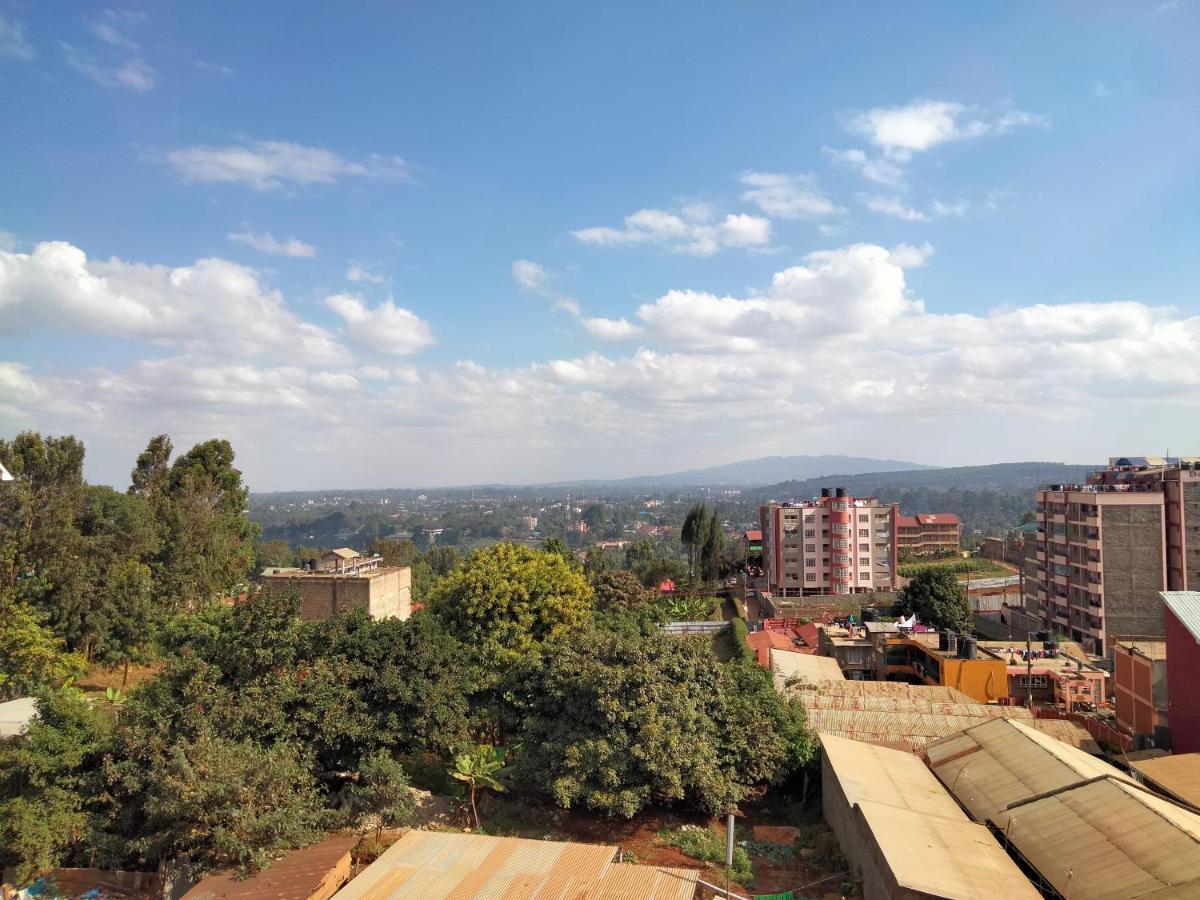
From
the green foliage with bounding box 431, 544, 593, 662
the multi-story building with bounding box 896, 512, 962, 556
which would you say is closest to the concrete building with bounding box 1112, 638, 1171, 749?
the green foliage with bounding box 431, 544, 593, 662

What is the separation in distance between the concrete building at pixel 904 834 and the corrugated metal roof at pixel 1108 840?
57cm

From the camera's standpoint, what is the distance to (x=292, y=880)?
10.0m

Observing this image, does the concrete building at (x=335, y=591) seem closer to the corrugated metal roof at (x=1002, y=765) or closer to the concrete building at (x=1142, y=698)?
the corrugated metal roof at (x=1002, y=765)

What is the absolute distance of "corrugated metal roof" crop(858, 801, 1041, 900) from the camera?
29.9ft

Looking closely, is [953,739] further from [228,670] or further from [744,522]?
[744,522]

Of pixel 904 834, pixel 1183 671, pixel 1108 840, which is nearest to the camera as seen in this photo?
pixel 1108 840

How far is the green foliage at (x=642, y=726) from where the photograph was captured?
1227 cm

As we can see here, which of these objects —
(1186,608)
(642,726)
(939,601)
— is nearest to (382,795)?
(642,726)

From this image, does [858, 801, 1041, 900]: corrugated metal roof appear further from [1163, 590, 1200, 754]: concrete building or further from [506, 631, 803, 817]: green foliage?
[1163, 590, 1200, 754]: concrete building

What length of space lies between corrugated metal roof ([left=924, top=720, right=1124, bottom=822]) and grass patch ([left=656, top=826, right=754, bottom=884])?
159 inches

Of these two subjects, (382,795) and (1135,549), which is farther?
(1135,549)

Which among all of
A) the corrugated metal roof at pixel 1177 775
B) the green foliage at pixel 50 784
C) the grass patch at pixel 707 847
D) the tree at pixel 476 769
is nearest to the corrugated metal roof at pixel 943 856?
the grass patch at pixel 707 847

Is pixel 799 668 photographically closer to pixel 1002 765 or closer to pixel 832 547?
pixel 1002 765

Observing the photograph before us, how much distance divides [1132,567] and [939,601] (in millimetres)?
8120
